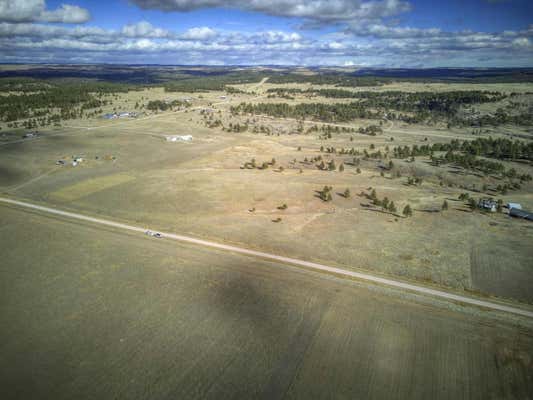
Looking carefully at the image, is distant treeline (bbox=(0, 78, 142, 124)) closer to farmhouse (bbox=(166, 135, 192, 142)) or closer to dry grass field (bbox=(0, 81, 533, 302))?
dry grass field (bbox=(0, 81, 533, 302))

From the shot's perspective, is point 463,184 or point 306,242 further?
point 463,184

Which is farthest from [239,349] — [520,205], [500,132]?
[500,132]

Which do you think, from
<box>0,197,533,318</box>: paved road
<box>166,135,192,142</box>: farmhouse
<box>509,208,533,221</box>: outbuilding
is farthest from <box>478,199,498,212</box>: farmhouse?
<box>166,135,192,142</box>: farmhouse

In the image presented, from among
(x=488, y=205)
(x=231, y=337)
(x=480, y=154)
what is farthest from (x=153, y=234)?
(x=480, y=154)

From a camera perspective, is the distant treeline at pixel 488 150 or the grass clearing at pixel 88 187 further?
the distant treeline at pixel 488 150

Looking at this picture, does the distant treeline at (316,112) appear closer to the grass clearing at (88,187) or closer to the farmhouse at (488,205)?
the grass clearing at (88,187)

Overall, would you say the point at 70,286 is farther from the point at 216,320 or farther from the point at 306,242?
the point at 306,242

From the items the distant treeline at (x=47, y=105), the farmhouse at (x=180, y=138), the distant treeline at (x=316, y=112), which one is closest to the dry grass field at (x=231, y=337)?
the farmhouse at (x=180, y=138)

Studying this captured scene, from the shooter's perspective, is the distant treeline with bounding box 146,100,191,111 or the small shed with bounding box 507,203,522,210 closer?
the small shed with bounding box 507,203,522,210
